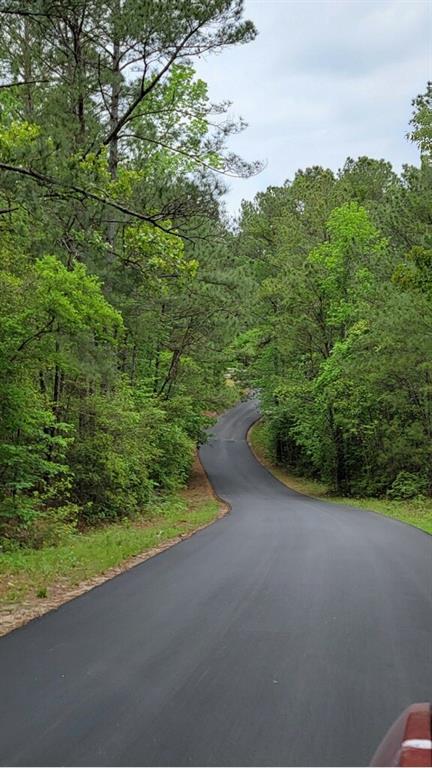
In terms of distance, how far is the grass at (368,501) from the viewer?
52.9 ft

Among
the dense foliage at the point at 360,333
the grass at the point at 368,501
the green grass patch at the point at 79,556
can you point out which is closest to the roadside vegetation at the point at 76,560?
the green grass patch at the point at 79,556

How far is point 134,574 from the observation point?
7.54 m

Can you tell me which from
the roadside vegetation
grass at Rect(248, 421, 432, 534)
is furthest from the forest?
grass at Rect(248, 421, 432, 534)

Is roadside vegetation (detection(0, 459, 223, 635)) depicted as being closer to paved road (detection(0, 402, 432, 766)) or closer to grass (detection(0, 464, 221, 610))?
grass (detection(0, 464, 221, 610))

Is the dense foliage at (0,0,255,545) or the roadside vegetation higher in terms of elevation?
the dense foliage at (0,0,255,545)

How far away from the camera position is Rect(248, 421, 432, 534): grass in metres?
16.1

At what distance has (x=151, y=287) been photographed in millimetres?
12094

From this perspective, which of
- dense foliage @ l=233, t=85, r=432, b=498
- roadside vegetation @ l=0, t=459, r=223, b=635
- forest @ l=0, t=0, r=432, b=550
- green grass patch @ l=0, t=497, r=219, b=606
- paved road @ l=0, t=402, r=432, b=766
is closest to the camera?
paved road @ l=0, t=402, r=432, b=766

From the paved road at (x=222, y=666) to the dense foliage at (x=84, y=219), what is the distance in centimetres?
373

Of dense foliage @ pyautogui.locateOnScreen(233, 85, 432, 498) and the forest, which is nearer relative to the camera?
the forest

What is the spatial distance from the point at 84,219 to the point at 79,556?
16.3 feet

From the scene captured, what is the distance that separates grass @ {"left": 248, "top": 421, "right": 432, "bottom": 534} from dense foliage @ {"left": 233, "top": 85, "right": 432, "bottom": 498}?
878 mm

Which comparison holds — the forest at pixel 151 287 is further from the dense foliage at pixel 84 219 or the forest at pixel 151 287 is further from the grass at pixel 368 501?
the grass at pixel 368 501

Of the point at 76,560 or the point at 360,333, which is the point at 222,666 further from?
the point at 360,333
